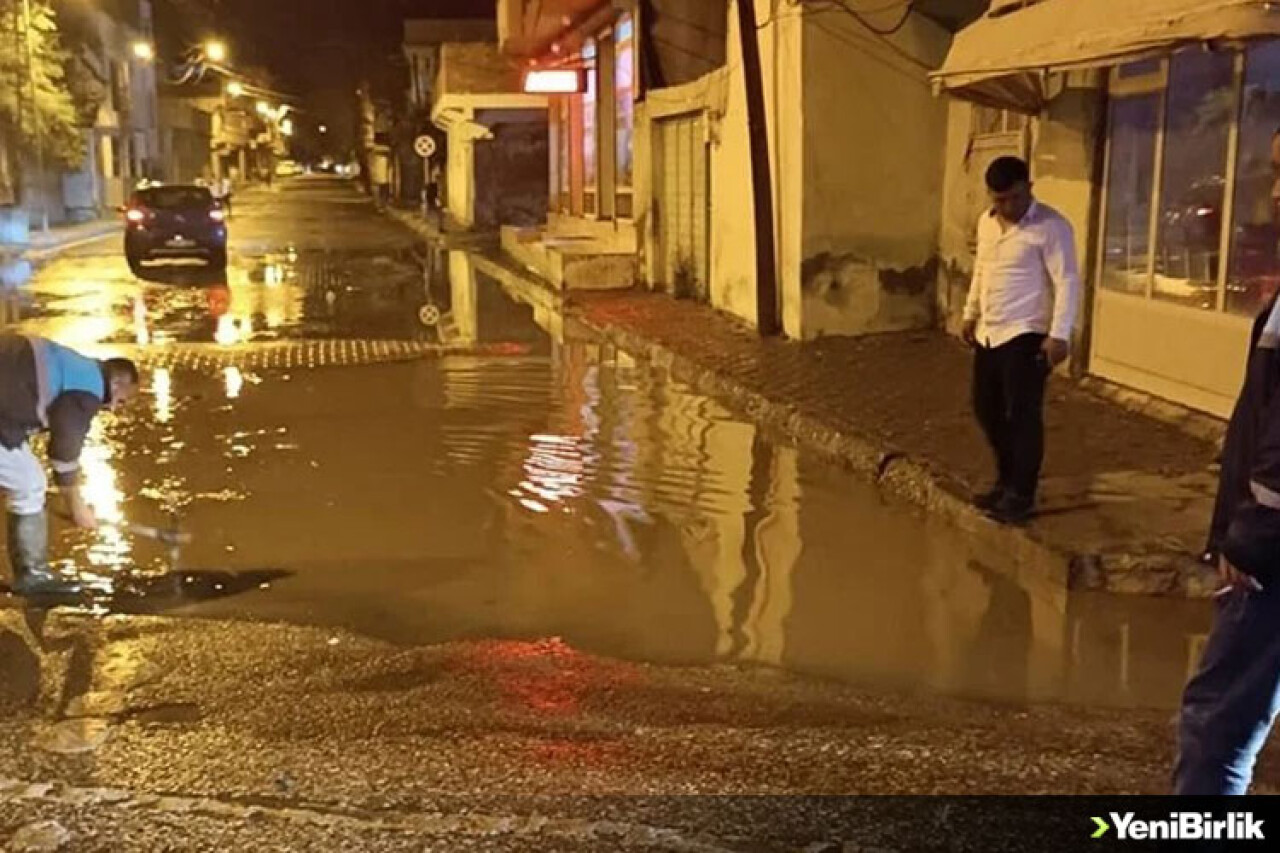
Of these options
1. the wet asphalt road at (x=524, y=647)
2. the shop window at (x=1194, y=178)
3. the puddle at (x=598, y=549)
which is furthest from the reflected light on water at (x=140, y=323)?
the shop window at (x=1194, y=178)

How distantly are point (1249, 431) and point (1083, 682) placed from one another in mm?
2428

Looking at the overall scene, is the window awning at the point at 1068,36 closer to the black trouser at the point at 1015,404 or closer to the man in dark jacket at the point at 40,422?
the black trouser at the point at 1015,404

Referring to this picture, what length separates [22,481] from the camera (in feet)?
21.8

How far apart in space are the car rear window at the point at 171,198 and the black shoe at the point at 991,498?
863 inches

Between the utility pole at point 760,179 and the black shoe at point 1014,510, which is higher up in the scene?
the utility pole at point 760,179

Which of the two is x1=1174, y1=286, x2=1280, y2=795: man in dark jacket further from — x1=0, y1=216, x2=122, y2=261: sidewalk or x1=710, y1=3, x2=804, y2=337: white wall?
x1=0, y1=216, x2=122, y2=261: sidewalk

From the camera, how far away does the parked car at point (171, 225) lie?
26328 mm

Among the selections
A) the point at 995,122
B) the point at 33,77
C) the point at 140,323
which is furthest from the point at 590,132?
A: the point at 33,77

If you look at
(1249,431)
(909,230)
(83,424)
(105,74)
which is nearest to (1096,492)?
(1249,431)

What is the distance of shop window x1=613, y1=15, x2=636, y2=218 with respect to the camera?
78.6ft

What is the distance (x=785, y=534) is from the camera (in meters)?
7.96

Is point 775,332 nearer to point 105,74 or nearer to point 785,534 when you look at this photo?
point 785,534

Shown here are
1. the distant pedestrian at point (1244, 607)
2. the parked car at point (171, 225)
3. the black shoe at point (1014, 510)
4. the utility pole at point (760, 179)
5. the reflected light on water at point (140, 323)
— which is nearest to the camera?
the distant pedestrian at point (1244, 607)

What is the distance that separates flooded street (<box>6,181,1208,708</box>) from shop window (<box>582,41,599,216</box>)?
13269mm
